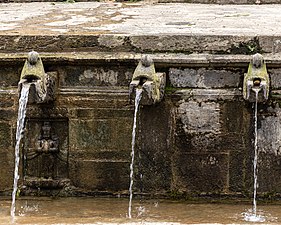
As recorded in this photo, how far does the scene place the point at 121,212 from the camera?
24.1 feet

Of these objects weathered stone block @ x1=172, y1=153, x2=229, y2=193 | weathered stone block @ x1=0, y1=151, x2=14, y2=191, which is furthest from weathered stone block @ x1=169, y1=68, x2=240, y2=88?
weathered stone block @ x1=0, y1=151, x2=14, y2=191

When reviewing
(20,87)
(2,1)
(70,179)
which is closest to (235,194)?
(70,179)

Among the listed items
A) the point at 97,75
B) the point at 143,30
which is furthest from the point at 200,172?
the point at 143,30

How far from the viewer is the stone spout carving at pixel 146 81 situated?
285 inches

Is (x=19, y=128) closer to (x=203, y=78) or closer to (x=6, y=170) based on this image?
(x=6, y=170)

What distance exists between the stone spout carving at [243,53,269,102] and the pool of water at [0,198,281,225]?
109 cm

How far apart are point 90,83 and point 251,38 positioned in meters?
1.65

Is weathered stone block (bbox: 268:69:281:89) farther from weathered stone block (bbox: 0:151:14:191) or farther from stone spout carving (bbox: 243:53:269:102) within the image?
weathered stone block (bbox: 0:151:14:191)

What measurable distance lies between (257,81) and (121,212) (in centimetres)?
177

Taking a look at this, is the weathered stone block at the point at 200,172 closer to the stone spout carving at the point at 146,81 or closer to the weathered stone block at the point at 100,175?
the weathered stone block at the point at 100,175

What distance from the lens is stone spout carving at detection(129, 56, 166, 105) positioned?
23.8 feet

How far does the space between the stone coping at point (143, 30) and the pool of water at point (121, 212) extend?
151cm

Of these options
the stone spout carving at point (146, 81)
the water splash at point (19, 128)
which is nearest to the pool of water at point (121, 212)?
the water splash at point (19, 128)

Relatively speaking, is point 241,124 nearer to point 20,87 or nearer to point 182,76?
point 182,76
